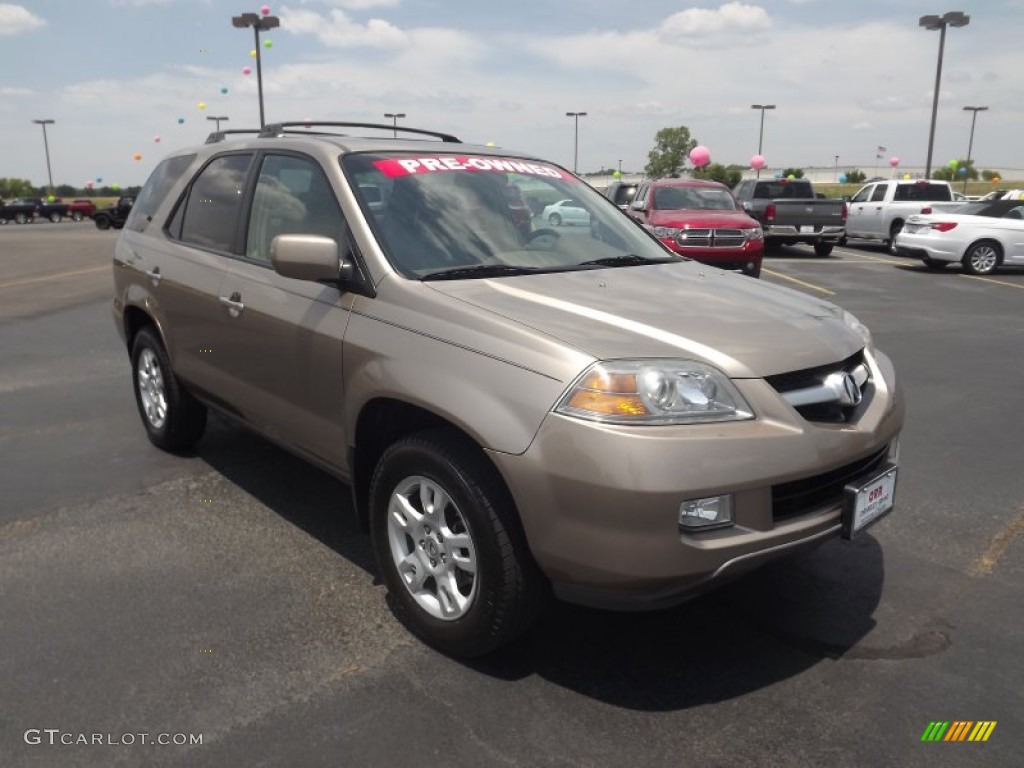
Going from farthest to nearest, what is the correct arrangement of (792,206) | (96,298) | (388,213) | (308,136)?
(792,206)
(96,298)
(308,136)
(388,213)

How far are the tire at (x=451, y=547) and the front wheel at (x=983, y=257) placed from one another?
52.0 ft

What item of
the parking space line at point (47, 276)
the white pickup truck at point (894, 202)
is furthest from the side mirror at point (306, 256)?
the white pickup truck at point (894, 202)

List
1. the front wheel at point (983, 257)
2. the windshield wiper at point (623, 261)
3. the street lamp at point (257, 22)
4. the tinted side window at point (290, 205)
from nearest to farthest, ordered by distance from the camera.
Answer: the tinted side window at point (290, 205) → the windshield wiper at point (623, 261) → the front wheel at point (983, 257) → the street lamp at point (257, 22)

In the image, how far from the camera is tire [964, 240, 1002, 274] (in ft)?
51.5

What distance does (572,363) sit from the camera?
2500mm

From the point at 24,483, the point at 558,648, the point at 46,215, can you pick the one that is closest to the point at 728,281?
the point at 558,648

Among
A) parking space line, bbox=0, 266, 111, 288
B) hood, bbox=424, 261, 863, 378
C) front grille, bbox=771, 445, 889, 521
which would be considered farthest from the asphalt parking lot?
parking space line, bbox=0, 266, 111, 288

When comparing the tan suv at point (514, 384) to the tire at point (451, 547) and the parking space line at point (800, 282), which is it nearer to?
the tire at point (451, 547)

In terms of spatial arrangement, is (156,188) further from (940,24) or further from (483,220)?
(940,24)

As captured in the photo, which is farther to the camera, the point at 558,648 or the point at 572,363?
the point at 558,648

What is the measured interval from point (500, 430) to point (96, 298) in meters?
12.0

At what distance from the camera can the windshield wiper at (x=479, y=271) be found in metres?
3.14

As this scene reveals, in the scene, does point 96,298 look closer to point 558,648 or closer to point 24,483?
point 24,483

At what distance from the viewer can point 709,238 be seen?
12906 millimetres
